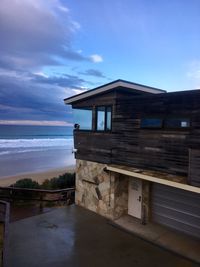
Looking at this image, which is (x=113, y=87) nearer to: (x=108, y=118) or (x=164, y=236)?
(x=108, y=118)

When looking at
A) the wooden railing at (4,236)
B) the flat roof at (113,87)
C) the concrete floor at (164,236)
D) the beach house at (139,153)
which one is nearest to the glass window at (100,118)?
the beach house at (139,153)

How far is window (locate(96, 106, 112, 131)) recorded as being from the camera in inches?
415

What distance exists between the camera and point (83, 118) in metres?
11.8

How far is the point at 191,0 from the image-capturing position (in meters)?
9.28

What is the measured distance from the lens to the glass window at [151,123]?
8701 mm

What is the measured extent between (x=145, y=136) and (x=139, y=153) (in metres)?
0.82

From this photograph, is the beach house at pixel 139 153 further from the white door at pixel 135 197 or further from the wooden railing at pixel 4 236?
the wooden railing at pixel 4 236

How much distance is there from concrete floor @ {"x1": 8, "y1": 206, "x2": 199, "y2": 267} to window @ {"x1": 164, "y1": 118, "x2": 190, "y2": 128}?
4.67m

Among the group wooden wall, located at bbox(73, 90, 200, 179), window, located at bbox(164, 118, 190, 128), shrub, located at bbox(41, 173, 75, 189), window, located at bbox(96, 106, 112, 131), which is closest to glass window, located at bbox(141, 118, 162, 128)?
wooden wall, located at bbox(73, 90, 200, 179)

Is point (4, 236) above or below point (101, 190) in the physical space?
below

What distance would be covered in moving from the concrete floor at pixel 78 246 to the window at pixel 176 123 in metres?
4.67

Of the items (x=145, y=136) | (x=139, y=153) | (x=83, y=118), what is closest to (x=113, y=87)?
(x=145, y=136)

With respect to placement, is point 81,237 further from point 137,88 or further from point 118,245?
point 137,88

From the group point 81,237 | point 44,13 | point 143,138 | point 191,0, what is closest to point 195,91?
point 143,138
